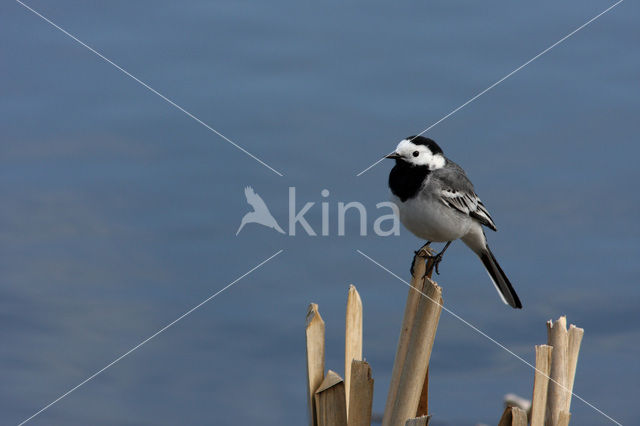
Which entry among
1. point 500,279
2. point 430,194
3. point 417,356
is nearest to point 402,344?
point 417,356

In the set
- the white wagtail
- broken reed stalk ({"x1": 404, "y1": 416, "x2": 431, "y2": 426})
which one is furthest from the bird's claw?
broken reed stalk ({"x1": 404, "y1": 416, "x2": 431, "y2": 426})

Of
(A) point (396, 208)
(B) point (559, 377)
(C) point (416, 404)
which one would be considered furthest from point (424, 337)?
(A) point (396, 208)

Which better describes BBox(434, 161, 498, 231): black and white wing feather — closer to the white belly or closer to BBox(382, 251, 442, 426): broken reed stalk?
the white belly

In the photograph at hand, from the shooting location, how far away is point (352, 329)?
3551 millimetres

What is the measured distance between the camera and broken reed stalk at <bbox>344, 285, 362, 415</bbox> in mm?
3512

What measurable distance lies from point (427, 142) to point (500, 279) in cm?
111

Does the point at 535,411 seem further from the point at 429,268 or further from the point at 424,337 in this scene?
the point at 429,268

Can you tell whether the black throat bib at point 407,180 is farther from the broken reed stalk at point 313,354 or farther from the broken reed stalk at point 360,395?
the broken reed stalk at point 360,395

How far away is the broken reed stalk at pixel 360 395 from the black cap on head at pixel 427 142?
1741mm

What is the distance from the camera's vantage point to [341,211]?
523 centimetres

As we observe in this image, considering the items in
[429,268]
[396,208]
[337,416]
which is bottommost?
[337,416]

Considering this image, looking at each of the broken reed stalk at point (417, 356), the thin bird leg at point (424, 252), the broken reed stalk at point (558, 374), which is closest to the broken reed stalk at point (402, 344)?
the broken reed stalk at point (417, 356)

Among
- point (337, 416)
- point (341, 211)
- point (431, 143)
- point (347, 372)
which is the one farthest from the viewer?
point (341, 211)

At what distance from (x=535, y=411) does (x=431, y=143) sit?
1.87m
